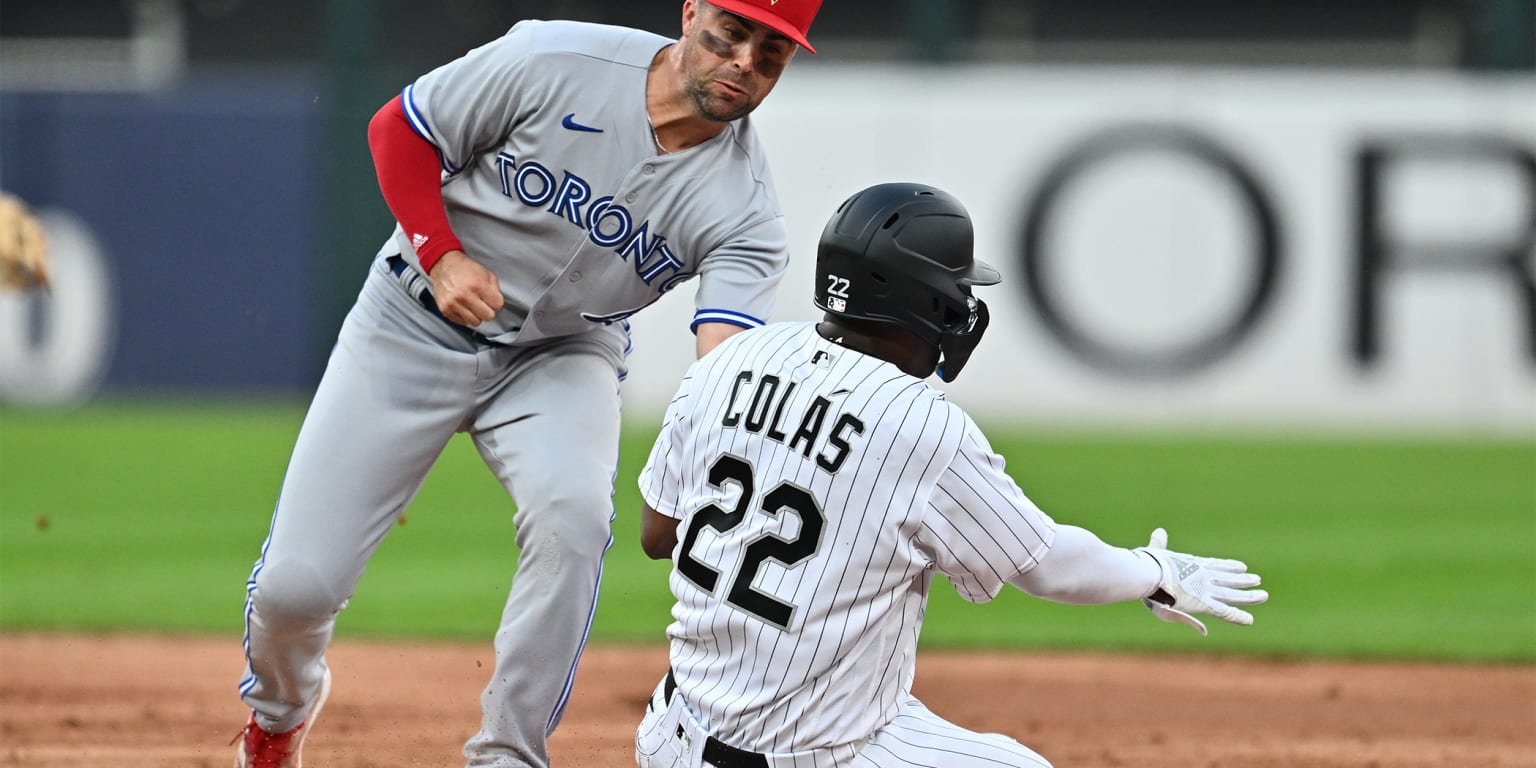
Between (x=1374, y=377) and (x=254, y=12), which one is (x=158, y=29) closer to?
(x=254, y=12)

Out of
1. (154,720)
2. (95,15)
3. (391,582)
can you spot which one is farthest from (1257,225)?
(95,15)

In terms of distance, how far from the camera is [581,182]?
417cm

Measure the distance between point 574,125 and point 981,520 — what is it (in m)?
1.49

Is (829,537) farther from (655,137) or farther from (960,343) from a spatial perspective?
(655,137)

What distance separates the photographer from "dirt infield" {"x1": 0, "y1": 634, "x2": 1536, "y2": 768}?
5129 mm

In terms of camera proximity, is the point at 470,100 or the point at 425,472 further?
Result: the point at 425,472

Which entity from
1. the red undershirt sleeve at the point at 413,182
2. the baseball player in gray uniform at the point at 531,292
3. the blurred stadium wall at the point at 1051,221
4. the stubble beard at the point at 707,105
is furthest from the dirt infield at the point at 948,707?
the blurred stadium wall at the point at 1051,221

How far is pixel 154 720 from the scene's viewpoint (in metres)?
5.57

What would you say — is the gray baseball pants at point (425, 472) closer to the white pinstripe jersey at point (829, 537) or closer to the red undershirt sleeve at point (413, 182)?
the red undershirt sleeve at point (413, 182)

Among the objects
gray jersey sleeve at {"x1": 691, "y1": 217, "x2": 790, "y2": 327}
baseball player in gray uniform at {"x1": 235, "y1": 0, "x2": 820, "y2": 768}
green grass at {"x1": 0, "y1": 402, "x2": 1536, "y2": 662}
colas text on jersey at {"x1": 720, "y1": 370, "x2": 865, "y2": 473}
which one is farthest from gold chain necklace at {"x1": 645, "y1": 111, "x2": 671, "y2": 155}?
green grass at {"x1": 0, "y1": 402, "x2": 1536, "y2": 662}

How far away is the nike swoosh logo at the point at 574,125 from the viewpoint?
13.6ft

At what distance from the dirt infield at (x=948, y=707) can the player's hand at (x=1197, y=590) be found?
1.79 meters

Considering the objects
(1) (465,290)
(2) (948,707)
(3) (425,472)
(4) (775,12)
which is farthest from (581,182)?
(2) (948,707)

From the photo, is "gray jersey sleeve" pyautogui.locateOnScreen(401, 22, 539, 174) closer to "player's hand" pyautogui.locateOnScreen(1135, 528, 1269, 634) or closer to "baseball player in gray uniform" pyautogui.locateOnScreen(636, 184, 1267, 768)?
"baseball player in gray uniform" pyautogui.locateOnScreen(636, 184, 1267, 768)
